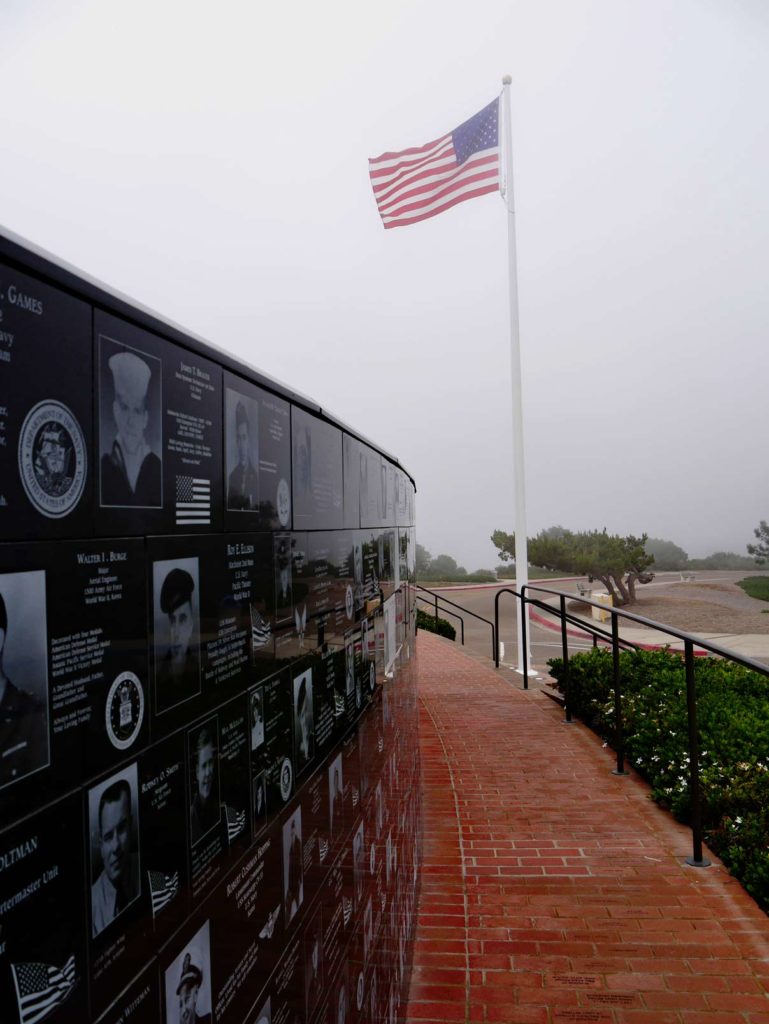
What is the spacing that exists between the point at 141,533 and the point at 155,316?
0.27 m

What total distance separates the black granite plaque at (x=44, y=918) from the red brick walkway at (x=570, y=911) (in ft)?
7.37

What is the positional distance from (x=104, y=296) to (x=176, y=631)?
402mm

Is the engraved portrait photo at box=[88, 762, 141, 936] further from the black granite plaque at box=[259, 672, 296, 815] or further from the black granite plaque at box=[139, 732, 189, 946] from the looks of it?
the black granite plaque at box=[259, 672, 296, 815]

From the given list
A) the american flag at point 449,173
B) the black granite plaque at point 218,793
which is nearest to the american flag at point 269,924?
the black granite plaque at point 218,793

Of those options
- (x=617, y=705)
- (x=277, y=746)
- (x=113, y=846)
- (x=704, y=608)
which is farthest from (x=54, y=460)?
(x=704, y=608)

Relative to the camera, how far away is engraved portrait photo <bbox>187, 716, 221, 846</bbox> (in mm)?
931

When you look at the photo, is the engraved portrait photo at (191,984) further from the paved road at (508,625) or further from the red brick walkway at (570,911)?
the paved road at (508,625)

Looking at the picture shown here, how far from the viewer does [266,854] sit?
1163mm

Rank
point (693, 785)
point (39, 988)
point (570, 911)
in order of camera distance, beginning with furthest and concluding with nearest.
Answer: point (693, 785)
point (570, 911)
point (39, 988)

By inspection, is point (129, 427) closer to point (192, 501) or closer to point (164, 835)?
point (192, 501)

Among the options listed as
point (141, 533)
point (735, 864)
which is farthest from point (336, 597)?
point (735, 864)

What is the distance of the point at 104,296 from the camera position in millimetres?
777

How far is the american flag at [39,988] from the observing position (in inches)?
24.0

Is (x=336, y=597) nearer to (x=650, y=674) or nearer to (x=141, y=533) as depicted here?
(x=141, y=533)
